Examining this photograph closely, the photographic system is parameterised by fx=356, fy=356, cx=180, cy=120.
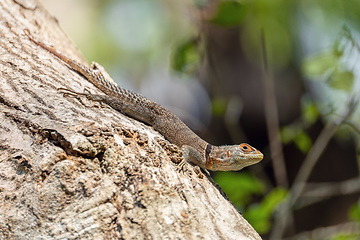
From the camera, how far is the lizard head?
4316 mm

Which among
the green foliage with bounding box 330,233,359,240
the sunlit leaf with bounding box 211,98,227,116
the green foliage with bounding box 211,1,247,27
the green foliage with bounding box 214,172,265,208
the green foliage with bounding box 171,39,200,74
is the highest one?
the green foliage with bounding box 211,1,247,27

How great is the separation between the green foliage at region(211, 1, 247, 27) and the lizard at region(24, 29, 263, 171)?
6.04 ft

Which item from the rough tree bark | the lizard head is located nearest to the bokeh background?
the lizard head

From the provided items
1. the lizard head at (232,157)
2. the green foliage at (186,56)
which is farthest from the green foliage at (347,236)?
the green foliage at (186,56)

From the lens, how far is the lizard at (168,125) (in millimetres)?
3932

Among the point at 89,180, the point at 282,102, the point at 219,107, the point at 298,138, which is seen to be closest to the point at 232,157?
the point at 298,138

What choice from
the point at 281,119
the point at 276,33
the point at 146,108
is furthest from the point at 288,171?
the point at 146,108

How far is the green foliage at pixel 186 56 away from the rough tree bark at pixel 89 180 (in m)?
2.42

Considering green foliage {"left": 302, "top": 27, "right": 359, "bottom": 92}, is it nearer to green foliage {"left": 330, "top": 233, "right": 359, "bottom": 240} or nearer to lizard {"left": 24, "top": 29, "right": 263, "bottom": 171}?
lizard {"left": 24, "top": 29, "right": 263, "bottom": 171}

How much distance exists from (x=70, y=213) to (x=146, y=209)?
0.53 meters

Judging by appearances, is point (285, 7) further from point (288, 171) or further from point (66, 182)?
point (66, 182)

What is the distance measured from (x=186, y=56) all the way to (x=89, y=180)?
331cm

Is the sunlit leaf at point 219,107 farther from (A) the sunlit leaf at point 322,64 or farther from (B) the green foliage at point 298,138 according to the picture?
(A) the sunlit leaf at point 322,64

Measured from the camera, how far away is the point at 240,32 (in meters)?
8.84
